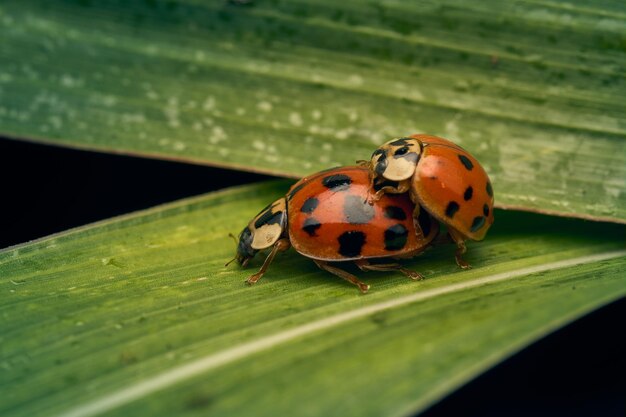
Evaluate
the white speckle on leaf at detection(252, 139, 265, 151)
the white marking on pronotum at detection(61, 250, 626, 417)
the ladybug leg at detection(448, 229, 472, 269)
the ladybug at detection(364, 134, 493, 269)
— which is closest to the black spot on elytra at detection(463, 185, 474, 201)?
the ladybug at detection(364, 134, 493, 269)

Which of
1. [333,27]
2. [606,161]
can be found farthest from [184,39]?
[606,161]

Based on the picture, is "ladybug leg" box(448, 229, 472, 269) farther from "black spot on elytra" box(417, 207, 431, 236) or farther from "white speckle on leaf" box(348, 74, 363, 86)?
"white speckle on leaf" box(348, 74, 363, 86)

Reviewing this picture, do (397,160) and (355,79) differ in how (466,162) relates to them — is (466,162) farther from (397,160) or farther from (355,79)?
(355,79)

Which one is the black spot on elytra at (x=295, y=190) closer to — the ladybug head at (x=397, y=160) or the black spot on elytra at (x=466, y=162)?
the ladybug head at (x=397, y=160)

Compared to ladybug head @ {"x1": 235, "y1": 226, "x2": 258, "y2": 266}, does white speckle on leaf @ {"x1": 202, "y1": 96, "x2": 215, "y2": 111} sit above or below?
above

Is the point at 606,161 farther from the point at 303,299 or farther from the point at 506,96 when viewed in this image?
the point at 303,299

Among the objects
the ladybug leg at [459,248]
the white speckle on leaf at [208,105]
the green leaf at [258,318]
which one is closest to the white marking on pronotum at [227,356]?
the green leaf at [258,318]

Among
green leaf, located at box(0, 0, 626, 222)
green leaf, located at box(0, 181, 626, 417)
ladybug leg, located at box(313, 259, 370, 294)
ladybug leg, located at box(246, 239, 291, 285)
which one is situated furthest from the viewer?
green leaf, located at box(0, 0, 626, 222)
